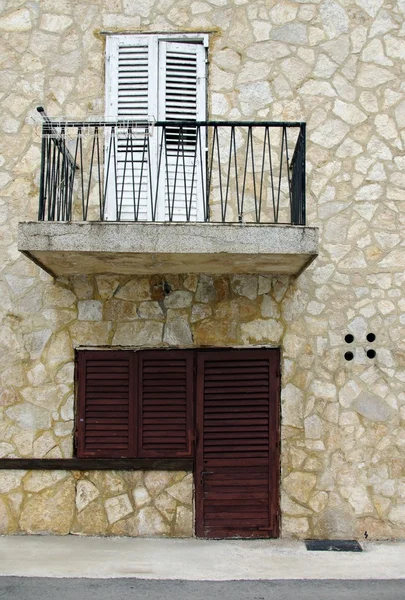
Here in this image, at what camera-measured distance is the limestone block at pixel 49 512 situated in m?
6.84

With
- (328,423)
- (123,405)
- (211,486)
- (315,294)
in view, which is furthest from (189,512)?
(315,294)

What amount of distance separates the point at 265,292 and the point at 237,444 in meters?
1.68

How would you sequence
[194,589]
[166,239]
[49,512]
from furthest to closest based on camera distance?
[49,512] < [166,239] < [194,589]

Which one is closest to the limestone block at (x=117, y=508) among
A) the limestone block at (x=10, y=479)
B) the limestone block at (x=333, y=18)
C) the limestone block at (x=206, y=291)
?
the limestone block at (x=10, y=479)

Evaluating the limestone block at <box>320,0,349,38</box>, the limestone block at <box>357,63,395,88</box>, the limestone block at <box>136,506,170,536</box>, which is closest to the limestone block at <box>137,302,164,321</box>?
the limestone block at <box>136,506,170,536</box>

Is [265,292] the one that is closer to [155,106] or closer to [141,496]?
[155,106]

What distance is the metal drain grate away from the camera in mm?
6566

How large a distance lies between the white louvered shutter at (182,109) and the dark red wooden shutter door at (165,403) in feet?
5.20

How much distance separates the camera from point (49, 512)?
684cm

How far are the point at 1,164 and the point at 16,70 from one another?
109 cm

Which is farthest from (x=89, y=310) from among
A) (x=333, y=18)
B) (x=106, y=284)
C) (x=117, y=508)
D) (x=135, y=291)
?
(x=333, y=18)

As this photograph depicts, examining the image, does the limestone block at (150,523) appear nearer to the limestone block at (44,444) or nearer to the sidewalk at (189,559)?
the sidewalk at (189,559)

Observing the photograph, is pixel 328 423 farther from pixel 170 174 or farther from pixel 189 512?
pixel 170 174

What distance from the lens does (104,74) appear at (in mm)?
7262
